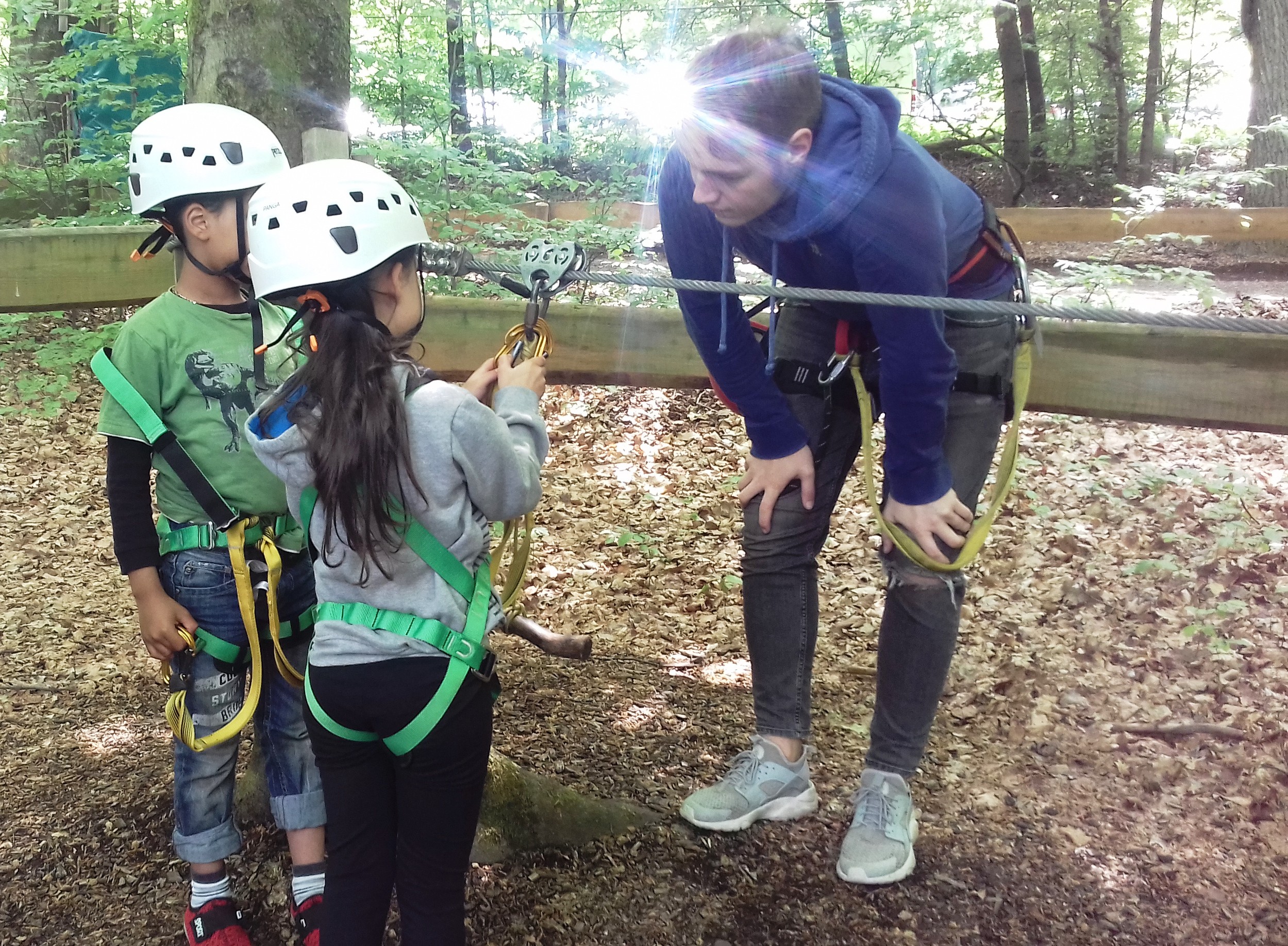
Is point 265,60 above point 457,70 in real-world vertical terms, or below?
below

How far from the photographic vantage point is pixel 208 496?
1903 millimetres

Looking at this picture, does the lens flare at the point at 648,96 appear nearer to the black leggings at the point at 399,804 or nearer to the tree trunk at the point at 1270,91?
the black leggings at the point at 399,804

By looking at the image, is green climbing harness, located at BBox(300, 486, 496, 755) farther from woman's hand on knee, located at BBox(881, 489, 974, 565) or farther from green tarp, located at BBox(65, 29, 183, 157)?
green tarp, located at BBox(65, 29, 183, 157)

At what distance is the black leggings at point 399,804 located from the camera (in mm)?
1585

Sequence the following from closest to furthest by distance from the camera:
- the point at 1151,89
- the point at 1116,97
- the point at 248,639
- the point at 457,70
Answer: the point at 248,639 → the point at 457,70 → the point at 1151,89 → the point at 1116,97

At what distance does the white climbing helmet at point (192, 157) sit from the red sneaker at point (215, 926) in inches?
57.6

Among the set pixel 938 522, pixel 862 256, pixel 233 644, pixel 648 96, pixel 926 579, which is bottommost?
pixel 233 644

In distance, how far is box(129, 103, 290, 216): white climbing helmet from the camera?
193 centimetres

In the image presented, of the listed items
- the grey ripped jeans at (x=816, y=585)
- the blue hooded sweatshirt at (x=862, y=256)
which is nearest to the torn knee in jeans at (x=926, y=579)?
the grey ripped jeans at (x=816, y=585)

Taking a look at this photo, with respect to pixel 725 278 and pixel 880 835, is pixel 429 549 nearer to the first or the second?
pixel 725 278

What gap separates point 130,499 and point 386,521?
2.49ft

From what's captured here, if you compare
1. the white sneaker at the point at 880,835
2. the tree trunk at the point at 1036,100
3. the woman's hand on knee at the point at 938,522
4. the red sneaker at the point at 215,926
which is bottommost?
the red sneaker at the point at 215,926

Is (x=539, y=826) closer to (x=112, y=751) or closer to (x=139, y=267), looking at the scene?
(x=112, y=751)

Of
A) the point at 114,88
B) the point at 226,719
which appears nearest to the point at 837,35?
the point at 114,88
